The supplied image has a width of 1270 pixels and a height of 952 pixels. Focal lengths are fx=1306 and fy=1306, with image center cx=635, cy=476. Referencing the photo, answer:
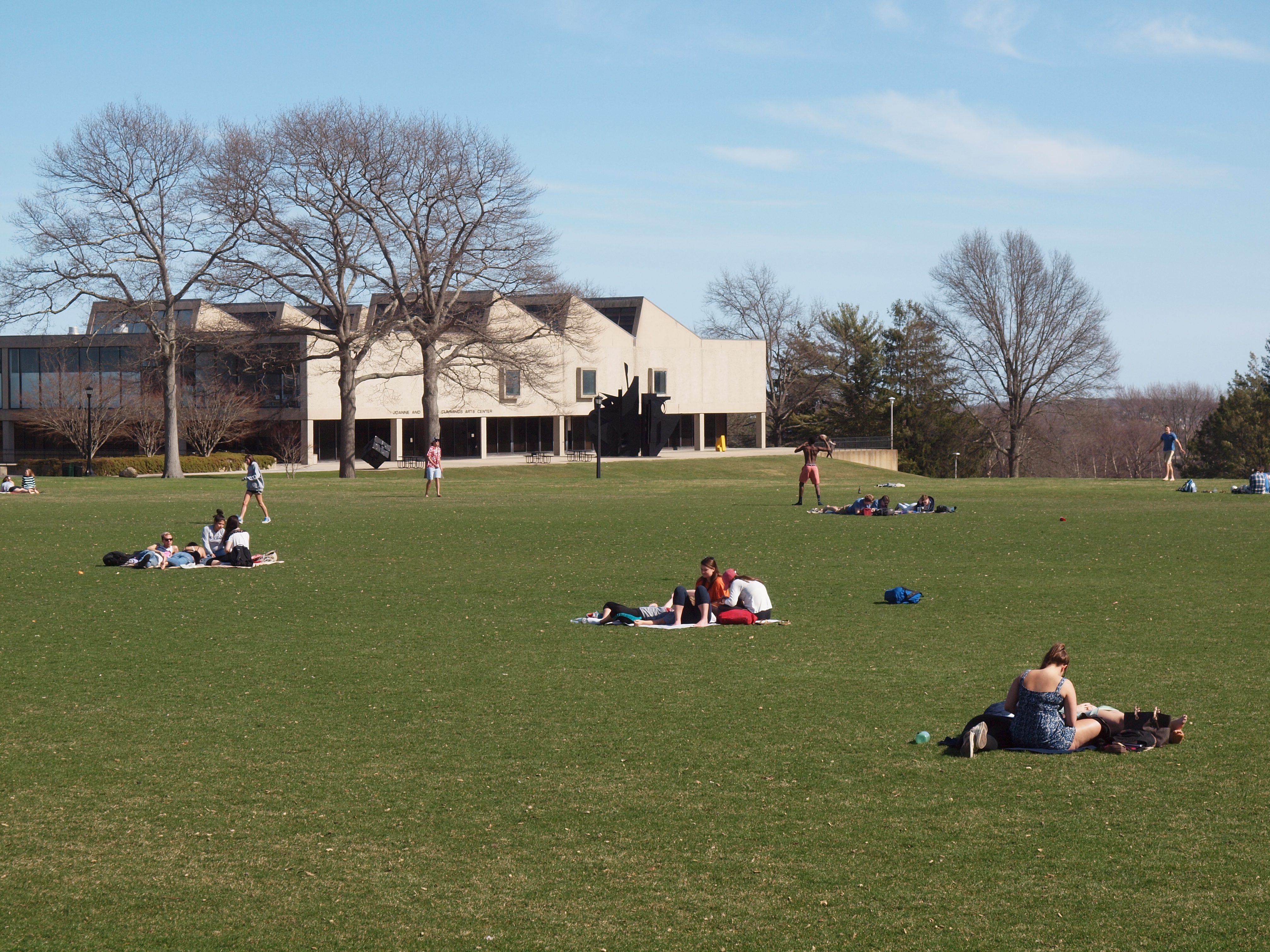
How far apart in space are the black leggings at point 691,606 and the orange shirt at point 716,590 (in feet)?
0.71

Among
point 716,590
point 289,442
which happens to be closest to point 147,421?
point 289,442

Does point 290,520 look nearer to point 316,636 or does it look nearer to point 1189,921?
point 316,636

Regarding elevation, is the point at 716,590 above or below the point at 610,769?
above

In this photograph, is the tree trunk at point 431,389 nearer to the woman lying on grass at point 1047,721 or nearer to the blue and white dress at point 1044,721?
the woman lying on grass at point 1047,721

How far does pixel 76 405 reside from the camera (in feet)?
242

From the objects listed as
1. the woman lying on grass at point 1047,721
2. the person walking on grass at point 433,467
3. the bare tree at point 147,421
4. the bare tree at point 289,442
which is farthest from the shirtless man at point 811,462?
the bare tree at point 147,421

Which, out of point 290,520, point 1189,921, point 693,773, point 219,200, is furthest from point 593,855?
point 219,200

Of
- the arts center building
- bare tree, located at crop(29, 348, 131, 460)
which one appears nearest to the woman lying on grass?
the arts center building

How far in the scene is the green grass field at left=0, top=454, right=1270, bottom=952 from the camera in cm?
641

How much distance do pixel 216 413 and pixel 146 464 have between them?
9.55 meters

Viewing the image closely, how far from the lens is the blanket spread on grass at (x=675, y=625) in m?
15.5

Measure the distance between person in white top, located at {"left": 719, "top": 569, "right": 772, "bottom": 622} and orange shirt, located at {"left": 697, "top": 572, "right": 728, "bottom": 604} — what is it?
0.06 meters

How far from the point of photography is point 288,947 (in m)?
6.03

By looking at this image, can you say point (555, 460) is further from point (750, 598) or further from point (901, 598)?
point (750, 598)
